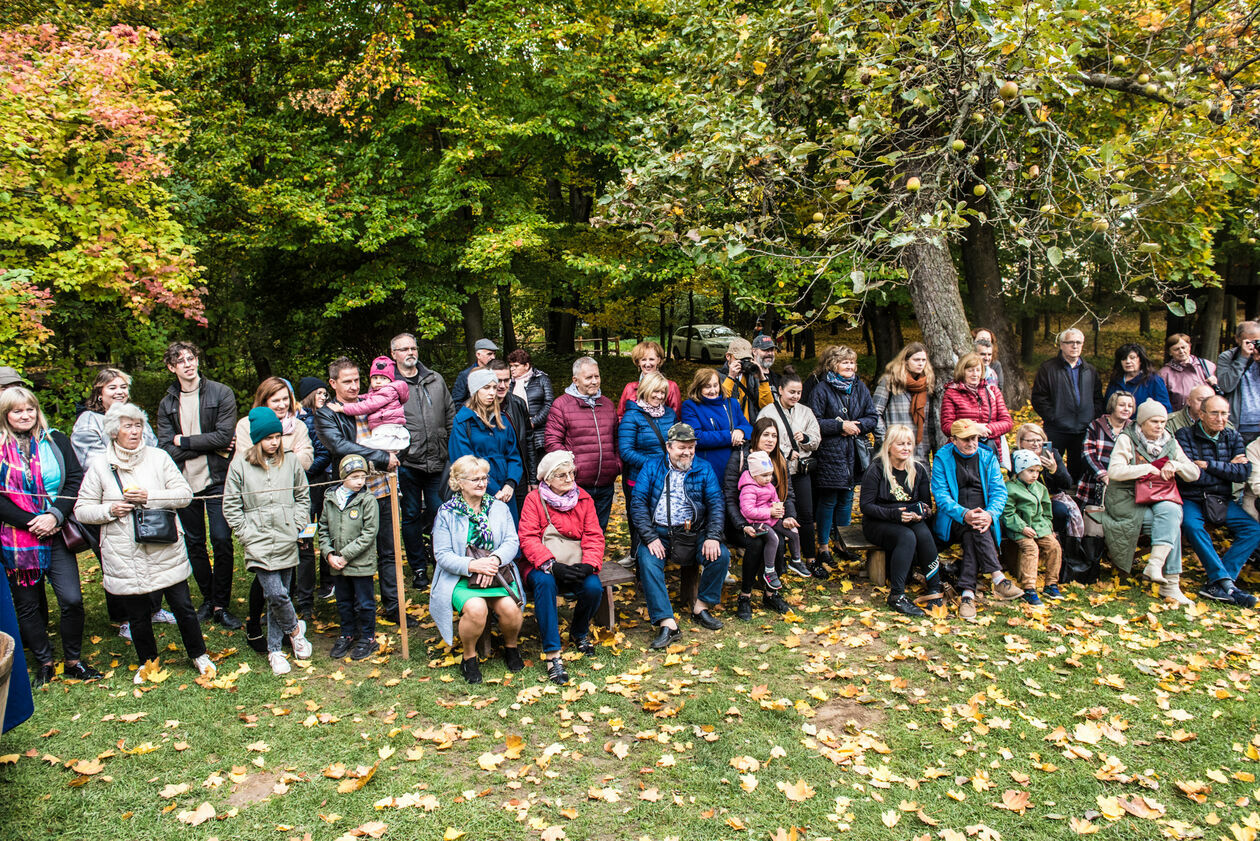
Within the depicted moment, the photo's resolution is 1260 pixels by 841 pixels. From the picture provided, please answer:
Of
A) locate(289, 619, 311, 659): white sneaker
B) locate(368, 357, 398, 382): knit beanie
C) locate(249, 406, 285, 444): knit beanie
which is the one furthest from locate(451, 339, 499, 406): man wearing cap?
locate(289, 619, 311, 659): white sneaker

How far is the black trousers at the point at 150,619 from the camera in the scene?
506 cm

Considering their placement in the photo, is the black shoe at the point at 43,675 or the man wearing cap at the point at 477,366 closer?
the black shoe at the point at 43,675

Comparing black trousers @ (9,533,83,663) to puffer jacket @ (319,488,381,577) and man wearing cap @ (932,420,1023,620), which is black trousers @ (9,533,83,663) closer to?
puffer jacket @ (319,488,381,577)

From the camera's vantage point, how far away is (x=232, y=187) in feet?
44.2

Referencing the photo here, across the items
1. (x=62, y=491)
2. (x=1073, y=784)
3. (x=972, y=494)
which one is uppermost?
(x=62, y=491)

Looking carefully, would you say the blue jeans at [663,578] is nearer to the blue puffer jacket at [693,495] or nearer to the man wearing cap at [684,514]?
the man wearing cap at [684,514]

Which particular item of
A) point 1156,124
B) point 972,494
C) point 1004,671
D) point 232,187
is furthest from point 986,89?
point 232,187

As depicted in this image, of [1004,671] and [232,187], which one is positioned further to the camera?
[232,187]

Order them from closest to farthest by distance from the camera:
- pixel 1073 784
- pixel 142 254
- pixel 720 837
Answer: pixel 720 837 < pixel 1073 784 < pixel 142 254

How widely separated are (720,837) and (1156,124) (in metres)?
6.36

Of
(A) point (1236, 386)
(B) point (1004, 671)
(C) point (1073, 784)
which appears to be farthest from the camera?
(A) point (1236, 386)

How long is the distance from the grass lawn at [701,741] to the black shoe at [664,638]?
4.1 inches

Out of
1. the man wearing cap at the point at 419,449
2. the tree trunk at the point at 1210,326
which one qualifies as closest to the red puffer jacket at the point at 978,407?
the man wearing cap at the point at 419,449

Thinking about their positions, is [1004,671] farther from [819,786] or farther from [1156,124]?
[1156,124]
